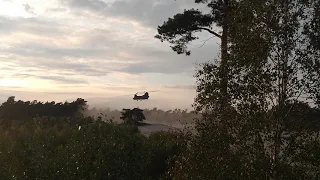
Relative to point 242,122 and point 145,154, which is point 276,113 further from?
point 145,154

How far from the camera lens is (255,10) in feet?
60.0

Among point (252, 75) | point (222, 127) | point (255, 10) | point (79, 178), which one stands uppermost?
point (255, 10)

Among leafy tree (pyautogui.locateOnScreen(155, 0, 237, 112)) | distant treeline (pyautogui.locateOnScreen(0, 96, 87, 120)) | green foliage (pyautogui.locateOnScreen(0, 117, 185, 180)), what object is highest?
leafy tree (pyautogui.locateOnScreen(155, 0, 237, 112))

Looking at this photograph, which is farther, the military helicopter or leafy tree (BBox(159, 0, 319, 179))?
the military helicopter

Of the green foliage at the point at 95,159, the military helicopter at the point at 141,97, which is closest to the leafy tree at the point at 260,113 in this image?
the green foliage at the point at 95,159

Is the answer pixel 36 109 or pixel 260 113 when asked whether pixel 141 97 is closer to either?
pixel 36 109

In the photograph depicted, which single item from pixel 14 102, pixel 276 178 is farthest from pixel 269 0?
pixel 14 102

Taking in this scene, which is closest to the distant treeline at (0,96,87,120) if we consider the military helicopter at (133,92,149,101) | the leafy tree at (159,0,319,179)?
the military helicopter at (133,92,149,101)

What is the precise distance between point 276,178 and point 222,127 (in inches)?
118

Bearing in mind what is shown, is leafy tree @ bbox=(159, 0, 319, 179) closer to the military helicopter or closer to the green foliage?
the green foliage

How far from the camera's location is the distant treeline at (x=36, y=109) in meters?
66.4

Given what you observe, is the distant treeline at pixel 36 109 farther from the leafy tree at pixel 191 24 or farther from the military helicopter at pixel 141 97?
the leafy tree at pixel 191 24

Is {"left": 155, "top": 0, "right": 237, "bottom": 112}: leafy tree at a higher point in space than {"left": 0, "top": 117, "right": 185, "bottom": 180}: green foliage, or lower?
higher

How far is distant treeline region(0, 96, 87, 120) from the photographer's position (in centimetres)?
6644
